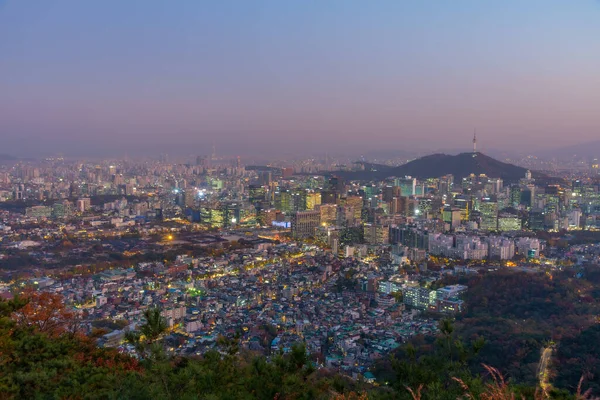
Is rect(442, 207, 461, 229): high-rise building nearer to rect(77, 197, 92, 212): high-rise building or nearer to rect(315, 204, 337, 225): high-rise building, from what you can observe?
rect(315, 204, 337, 225): high-rise building

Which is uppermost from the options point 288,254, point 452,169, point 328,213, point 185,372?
point 452,169

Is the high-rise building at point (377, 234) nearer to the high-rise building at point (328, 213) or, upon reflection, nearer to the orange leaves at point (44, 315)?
the high-rise building at point (328, 213)

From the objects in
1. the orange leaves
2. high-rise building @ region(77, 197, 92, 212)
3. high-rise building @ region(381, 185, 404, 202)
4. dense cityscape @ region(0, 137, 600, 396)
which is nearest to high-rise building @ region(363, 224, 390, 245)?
dense cityscape @ region(0, 137, 600, 396)

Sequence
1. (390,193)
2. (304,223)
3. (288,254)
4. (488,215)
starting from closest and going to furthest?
(288,254) → (304,223) → (488,215) → (390,193)

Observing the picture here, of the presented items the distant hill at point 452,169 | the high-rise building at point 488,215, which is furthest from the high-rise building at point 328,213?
the distant hill at point 452,169

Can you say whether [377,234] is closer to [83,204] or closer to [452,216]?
[452,216]

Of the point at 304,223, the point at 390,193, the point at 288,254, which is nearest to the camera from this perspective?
the point at 288,254

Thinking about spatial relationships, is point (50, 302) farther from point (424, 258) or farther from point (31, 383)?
point (424, 258)

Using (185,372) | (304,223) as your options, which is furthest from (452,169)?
(185,372)

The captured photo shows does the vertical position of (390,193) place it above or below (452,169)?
below

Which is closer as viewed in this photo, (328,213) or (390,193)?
(328,213)
